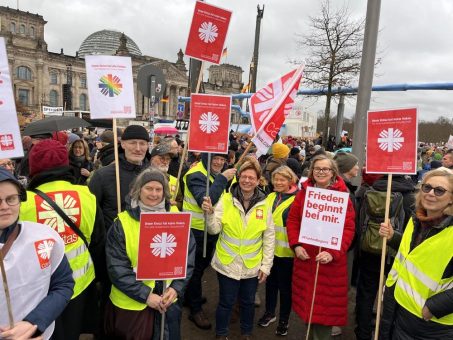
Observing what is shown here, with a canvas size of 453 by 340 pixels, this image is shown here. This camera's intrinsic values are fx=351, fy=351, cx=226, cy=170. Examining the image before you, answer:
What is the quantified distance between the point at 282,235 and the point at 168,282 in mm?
1556

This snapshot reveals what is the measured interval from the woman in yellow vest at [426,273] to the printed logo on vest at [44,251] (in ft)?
7.49

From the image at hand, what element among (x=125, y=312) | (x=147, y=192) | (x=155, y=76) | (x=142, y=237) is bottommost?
(x=125, y=312)

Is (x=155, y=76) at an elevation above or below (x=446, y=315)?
above

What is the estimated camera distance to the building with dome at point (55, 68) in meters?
64.7

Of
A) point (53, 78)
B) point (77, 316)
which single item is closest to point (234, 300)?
point (77, 316)

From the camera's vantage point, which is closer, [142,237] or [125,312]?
[142,237]

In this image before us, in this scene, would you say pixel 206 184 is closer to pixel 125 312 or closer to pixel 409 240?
pixel 125 312

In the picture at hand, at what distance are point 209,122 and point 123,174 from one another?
42.5 inches

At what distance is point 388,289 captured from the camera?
2711 mm

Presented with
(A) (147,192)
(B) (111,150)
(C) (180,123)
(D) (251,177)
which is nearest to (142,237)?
(A) (147,192)

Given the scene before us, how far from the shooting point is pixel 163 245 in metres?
2.48

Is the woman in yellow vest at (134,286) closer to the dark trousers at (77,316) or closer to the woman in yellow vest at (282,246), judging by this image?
the dark trousers at (77,316)

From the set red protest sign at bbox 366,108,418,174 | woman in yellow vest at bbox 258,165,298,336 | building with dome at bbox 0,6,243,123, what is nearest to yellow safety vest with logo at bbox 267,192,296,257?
woman in yellow vest at bbox 258,165,298,336

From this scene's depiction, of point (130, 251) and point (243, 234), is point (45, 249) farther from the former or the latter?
point (243, 234)
